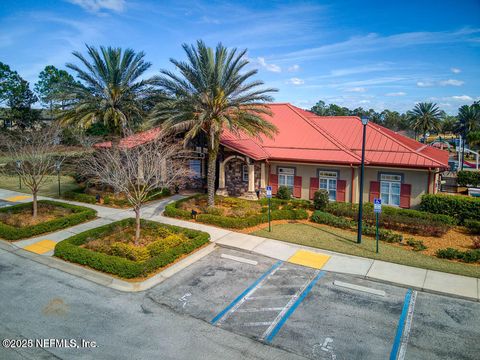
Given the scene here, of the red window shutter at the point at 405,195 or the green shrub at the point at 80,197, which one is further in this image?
the green shrub at the point at 80,197

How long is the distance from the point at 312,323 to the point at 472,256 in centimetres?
867

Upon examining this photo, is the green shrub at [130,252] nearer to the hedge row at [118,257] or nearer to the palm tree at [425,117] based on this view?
the hedge row at [118,257]

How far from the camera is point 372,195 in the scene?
71.9 feet

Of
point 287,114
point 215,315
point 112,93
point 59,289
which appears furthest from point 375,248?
point 112,93

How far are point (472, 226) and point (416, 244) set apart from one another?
4.64 meters

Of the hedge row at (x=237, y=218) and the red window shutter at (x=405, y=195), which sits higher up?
the red window shutter at (x=405, y=195)

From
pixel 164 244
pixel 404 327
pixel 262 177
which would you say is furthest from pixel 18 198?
pixel 404 327

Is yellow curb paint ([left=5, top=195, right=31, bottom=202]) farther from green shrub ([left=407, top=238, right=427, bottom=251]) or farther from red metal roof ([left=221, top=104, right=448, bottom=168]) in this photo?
green shrub ([left=407, top=238, right=427, bottom=251])

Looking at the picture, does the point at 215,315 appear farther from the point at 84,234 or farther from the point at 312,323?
the point at 84,234

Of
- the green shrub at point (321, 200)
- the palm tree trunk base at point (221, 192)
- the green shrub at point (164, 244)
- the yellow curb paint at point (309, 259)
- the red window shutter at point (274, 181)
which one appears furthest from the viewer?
the red window shutter at point (274, 181)

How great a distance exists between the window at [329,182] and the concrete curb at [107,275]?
414 inches

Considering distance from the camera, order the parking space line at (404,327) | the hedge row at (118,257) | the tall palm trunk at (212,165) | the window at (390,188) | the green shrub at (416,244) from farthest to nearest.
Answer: the window at (390,188)
the tall palm trunk at (212,165)
the green shrub at (416,244)
the hedge row at (118,257)
the parking space line at (404,327)

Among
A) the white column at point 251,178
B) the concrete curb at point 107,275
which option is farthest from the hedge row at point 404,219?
the concrete curb at point 107,275

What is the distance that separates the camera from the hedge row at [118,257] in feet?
40.9
